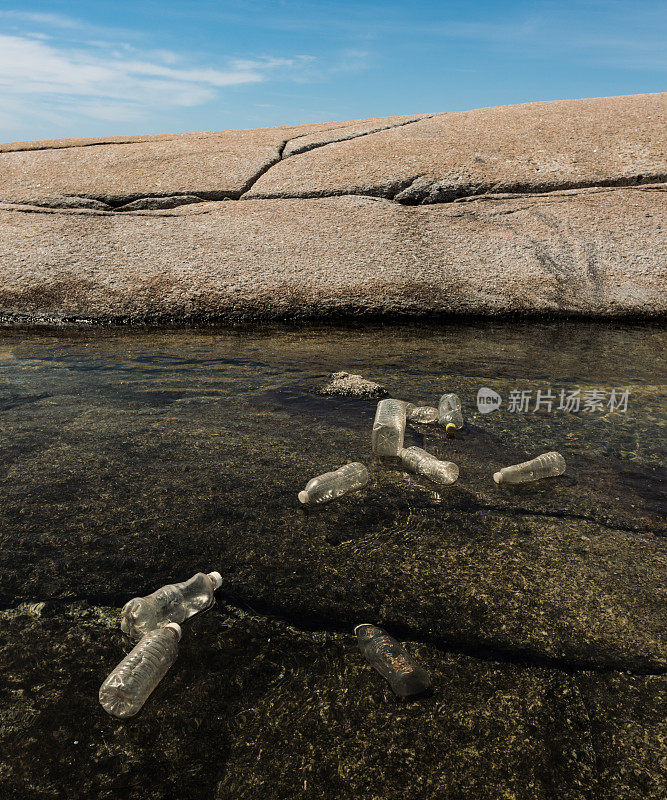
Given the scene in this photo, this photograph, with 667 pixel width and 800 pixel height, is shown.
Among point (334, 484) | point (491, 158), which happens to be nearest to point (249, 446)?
point (334, 484)

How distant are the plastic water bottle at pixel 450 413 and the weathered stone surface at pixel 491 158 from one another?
4347 mm

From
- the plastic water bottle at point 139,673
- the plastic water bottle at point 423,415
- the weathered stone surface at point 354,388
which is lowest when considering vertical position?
the plastic water bottle at point 139,673

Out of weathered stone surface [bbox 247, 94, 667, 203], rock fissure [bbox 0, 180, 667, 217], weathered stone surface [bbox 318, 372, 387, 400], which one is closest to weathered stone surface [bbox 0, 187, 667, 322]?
rock fissure [bbox 0, 180, 667, 217]

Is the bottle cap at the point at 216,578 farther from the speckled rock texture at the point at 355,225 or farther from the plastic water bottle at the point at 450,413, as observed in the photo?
the speckled rock texture at the point at 355,225

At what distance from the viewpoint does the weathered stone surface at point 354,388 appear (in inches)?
154

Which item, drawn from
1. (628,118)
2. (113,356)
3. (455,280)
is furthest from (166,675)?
(628,118)

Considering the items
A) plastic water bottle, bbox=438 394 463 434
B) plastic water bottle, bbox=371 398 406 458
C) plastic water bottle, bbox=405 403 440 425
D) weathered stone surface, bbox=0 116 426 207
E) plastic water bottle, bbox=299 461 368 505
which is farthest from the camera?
weathered stone surface, bbox=0 116 426 207

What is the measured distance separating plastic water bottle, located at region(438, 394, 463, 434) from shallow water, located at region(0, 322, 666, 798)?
0.31ft

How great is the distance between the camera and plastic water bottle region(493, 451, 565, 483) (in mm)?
2699

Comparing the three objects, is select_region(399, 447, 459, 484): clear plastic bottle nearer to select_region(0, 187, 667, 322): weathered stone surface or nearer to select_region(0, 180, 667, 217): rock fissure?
select_region(0, 187, 667, 322): weathered stone surface

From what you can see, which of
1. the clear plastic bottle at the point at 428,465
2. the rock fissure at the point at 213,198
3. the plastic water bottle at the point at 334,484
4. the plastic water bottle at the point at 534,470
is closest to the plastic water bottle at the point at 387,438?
the clear plastic bottle at the point at 428,465

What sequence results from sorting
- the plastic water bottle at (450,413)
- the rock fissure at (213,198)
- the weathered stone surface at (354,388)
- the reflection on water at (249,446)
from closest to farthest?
the reflection on water at (249,446), the plastic water bottle at (450,413), the weathered stone surface at (354,388), the rock fissure at (213,198)

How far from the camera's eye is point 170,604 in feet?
5.99

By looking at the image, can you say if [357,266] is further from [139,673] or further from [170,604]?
[139,673]
